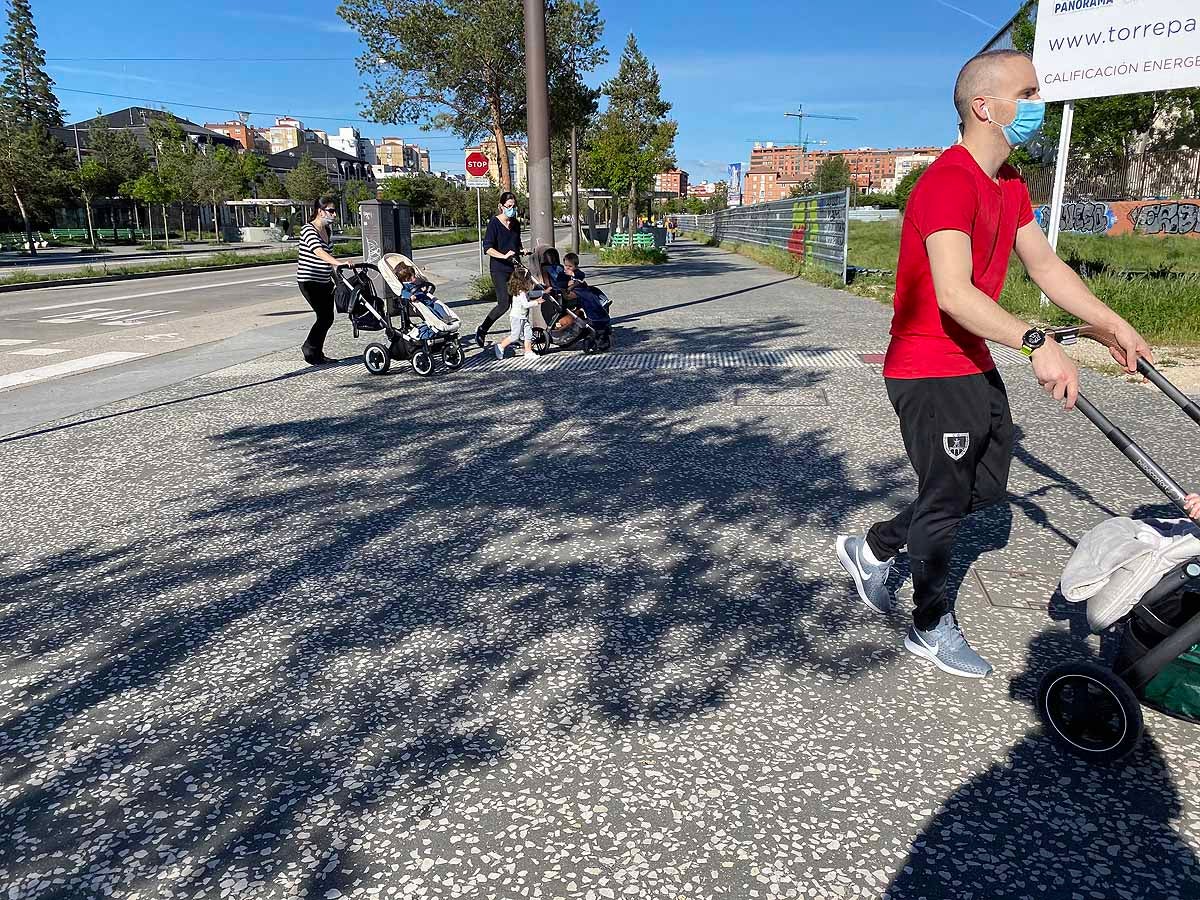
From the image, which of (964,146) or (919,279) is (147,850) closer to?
(919,279)

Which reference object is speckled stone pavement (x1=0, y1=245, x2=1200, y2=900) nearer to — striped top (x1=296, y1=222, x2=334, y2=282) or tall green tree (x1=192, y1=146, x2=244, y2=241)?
striped top (x1=296, y1=222, x2=334, y2=282)

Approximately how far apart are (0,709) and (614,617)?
6.78 feet

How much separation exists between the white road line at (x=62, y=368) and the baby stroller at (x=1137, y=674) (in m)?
9.41

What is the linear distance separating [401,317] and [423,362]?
0.55 meters

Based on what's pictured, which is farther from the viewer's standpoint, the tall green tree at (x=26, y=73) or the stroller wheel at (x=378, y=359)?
the tall green tree at (x=26, y=73)

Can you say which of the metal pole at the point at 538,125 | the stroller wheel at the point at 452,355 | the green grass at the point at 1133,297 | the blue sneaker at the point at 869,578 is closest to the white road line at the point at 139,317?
the metal pole at the point at 538,125

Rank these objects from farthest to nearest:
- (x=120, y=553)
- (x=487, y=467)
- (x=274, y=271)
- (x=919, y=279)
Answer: (x=274, y=271) → (x=487, y=467) → (x=120, y=553) → (x=919, y=279)

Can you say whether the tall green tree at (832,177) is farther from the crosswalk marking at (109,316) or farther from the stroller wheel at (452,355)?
the stroller wheel at (452,355)

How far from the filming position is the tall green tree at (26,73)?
6531cm

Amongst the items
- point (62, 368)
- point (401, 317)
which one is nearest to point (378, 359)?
point (401, 317)

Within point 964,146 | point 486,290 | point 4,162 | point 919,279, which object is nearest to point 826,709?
point 919,279

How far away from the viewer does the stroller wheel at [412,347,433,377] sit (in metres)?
8.34

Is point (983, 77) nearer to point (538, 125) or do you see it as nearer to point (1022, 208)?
point (1022, 208)

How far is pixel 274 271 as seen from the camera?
28.5 meters
